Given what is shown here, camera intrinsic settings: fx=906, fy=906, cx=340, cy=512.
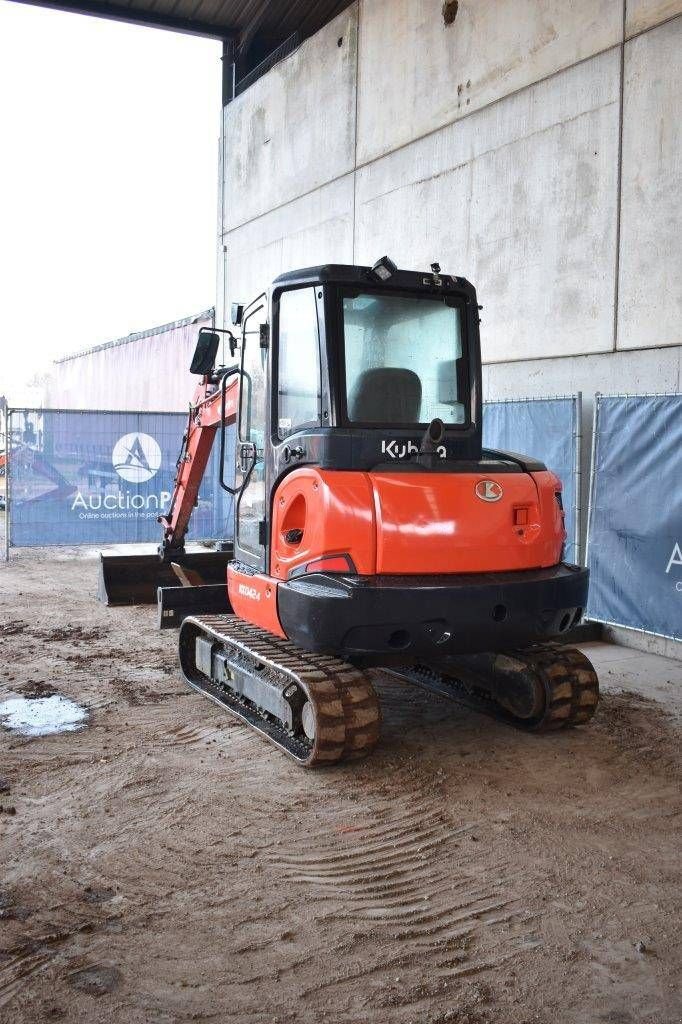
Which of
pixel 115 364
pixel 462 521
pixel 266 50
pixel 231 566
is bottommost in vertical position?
pixel 231 566

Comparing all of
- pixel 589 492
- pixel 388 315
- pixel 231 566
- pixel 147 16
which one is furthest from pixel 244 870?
pixel 147 16

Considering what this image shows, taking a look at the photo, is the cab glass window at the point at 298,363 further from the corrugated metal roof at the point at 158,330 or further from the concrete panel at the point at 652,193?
the corrugated metal roof at the point at 158,330

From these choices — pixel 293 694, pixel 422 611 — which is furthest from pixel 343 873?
pixel 422 611

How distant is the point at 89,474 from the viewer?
45.5 feet

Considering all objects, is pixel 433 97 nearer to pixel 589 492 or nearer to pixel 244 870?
pixel 589 492

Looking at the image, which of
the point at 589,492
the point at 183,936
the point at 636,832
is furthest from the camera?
the point at 589,492

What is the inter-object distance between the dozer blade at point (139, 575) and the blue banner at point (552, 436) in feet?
11.1

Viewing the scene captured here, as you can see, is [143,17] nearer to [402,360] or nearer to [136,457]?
[136,457]

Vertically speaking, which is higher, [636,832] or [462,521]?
[462,521]

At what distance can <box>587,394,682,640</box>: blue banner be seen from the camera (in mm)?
8109

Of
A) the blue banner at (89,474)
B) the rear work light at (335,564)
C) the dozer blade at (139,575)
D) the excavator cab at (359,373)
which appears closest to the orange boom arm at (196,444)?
the dozer blade at (139,575)

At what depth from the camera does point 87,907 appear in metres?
3.71

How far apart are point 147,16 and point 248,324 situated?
12662mm

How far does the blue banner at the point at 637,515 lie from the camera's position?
26.6 feet
